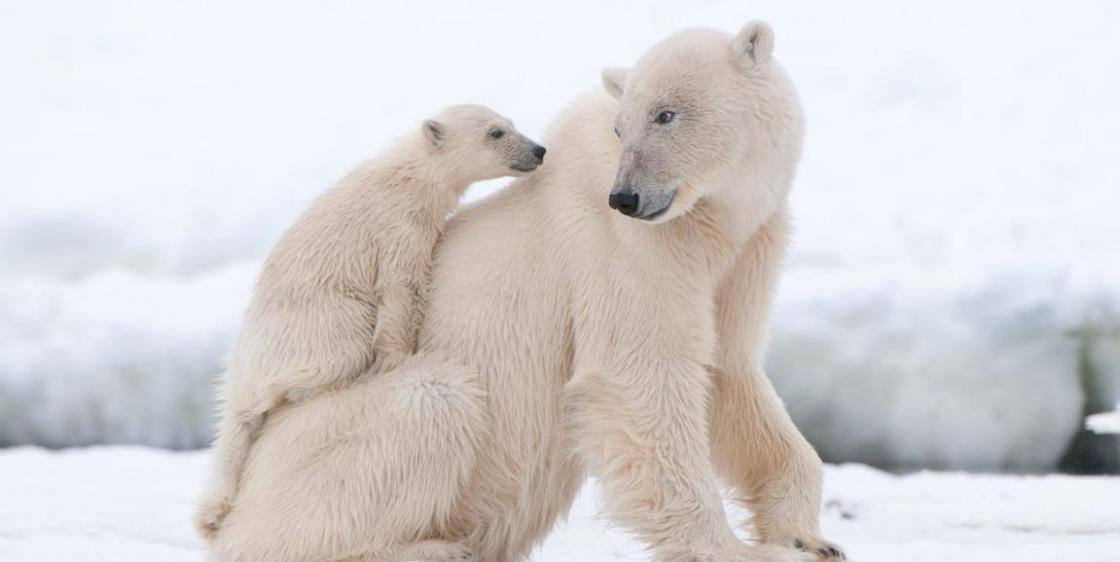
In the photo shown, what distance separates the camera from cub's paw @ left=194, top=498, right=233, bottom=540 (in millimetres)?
3936

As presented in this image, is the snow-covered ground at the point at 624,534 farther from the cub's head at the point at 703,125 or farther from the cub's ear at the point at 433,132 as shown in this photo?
the cub's ear at the point at 433,132

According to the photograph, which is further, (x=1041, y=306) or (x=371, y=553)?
(x=1041, y=306)

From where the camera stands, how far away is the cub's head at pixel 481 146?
4180 millimetres

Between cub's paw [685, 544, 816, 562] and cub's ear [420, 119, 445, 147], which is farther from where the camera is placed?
cub's ear [420, 119, 445, 147]

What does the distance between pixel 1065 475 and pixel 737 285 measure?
10.9 feet

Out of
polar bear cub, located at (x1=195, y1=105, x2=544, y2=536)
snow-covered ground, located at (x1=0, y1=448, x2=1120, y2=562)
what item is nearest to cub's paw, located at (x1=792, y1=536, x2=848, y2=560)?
snow-covered ground, located at (x1=0, y1=448, x2=1120, y2=562)

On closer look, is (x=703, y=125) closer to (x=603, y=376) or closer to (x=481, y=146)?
(x=603, y=376)

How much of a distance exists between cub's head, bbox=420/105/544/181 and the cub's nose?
74cm

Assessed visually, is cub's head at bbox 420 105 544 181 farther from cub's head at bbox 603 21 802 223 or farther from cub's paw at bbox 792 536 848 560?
cub's paw at bbox 792 536 848 560

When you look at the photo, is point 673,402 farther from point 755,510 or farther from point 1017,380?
point 1017,380

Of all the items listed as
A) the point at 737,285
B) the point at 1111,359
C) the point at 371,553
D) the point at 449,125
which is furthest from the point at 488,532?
the point at 1111,359

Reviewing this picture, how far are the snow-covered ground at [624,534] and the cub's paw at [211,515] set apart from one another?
0.66m

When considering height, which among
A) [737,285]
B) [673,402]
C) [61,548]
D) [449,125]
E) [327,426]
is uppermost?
[449,125]

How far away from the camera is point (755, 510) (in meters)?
4.07
